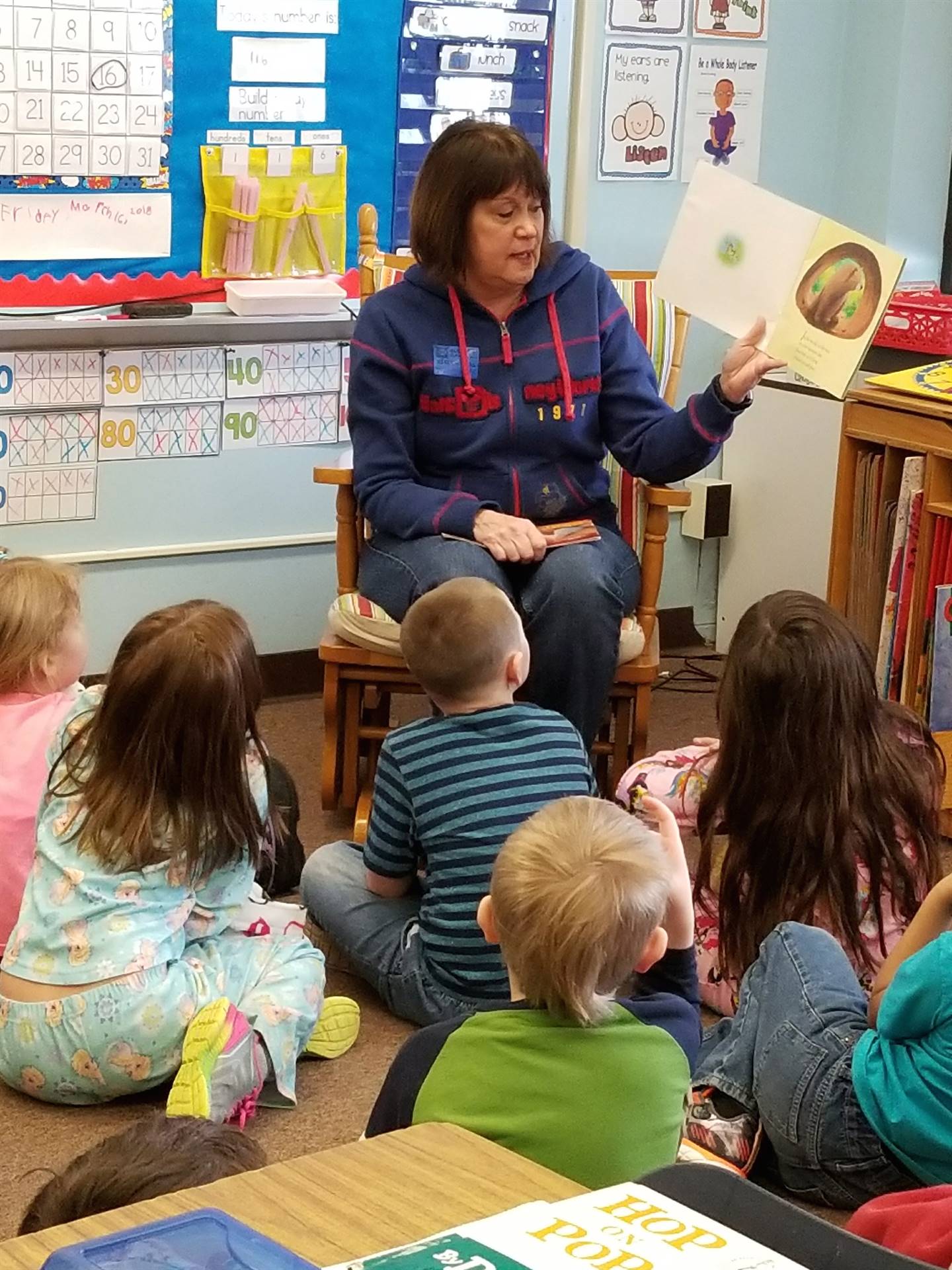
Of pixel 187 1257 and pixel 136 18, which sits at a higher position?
pixel 136 18

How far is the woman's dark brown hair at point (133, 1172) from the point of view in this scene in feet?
3.14

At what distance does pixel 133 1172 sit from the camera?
97 centimetres

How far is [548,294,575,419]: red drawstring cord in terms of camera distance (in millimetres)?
2895

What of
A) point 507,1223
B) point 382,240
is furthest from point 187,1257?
point 382,240

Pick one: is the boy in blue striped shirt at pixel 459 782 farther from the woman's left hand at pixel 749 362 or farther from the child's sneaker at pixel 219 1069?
the woman's left hand at pixel 749 362

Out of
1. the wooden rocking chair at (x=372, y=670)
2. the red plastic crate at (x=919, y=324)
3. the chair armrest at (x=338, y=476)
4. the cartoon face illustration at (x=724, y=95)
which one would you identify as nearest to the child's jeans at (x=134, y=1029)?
the wooden rocking chair at (x=372, y=670)

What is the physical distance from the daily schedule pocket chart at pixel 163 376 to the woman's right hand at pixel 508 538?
2.86 feet

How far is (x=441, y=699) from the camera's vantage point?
2.23 meters

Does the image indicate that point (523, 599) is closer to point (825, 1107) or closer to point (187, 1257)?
point (825, 1107)

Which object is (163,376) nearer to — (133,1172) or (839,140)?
(839,140)

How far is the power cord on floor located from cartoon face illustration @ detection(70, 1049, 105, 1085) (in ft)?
6.63

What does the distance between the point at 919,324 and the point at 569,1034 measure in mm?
2343

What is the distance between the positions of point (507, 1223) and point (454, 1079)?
28.7 inches

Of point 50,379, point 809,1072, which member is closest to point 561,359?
point 50,379
